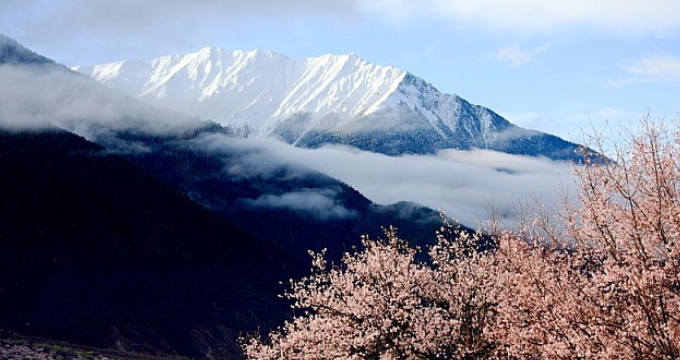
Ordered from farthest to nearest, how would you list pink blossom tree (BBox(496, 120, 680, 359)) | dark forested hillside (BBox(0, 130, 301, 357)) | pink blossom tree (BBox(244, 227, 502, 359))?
dark forested hillside (BBox(0, 130, 301, 357)) < pink blossom tree (BBox(244, 227, 502, 359)) < pink blossom tree (BBox(496, 120, 680, 359))

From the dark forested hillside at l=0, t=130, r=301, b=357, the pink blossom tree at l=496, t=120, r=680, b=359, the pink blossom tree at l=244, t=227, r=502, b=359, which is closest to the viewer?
the pink blossom tree at l=496, t=120, r=680, b=359

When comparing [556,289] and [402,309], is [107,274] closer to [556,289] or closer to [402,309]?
[402,309]

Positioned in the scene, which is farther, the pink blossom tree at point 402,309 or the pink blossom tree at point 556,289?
the pink blossom tree at point 402,309

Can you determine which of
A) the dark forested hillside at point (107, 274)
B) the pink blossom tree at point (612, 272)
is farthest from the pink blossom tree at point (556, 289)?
the dark forested hillside at point (107, 274)

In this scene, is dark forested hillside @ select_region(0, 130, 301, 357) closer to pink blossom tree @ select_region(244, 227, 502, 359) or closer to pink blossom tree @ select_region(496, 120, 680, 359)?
pink blossom tree @ select_region(244, 227, 502, 359)

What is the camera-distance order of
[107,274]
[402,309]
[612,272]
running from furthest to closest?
[107,274] → [402,309] → [612,272]

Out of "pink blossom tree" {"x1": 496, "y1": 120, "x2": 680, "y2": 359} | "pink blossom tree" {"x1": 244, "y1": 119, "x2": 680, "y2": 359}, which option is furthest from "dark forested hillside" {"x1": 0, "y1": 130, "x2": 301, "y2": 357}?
"pink blossom tree" {"x1": 496, "y1": 120, "x2": 680, "y2": 359}

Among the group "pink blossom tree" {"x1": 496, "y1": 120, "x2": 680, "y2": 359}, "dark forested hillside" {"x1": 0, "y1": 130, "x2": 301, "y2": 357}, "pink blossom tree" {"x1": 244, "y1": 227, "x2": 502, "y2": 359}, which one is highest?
"pink blossom tree" {"x1": 496, "y1": 120, "x2": 680, "y2": 359}

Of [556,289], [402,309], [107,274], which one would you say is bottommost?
[107,274]

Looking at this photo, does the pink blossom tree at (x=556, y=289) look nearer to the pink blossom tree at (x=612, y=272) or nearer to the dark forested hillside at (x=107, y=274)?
the pink blossom tree at (x=612, y=272)

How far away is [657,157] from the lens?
59.7ft

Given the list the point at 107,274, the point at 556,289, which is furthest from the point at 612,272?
the point at 107,274

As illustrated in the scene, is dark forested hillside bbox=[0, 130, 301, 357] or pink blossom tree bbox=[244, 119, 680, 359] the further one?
dark forested hillside bbox=[0, 130, 301, 357]

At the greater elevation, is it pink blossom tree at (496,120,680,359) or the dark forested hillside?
pink blossom tree at (496,120,680,359)
